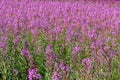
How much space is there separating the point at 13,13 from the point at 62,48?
2.26 m

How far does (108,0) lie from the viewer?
40.0 feet

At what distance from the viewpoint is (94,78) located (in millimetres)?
3371

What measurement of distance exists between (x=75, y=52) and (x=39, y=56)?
0.81 meters

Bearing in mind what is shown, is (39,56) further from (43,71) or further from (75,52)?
(75,52)

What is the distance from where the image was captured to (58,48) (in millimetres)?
5004

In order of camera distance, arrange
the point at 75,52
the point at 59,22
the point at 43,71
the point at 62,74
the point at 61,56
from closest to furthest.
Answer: the point at 62,74
the point at 75,52
the point at 43,71
the point at 61,56
the point at 59,22

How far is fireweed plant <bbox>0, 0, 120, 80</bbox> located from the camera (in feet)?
11.8

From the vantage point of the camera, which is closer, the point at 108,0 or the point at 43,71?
the point at 43,71

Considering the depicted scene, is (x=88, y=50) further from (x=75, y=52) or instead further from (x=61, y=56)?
(x=75, y=52)

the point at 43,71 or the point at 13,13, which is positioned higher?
the point at 13,13

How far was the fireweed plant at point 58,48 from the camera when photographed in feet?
11.8

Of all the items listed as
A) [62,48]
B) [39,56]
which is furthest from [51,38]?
[39,56]

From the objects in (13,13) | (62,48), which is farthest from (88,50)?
(13,13)

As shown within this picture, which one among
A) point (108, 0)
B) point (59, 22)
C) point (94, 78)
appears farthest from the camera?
point (108, 0)
